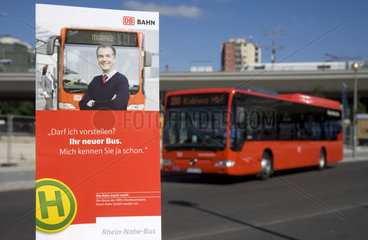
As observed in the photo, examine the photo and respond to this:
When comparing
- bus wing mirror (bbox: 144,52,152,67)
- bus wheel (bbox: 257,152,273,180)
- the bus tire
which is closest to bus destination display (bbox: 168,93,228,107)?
bus wheel (bbox: 257,152,273,180)

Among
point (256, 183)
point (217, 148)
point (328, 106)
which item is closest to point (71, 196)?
point (217, 148)

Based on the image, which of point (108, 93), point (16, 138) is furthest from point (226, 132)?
point (16, 138)

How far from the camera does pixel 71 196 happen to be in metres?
3.89

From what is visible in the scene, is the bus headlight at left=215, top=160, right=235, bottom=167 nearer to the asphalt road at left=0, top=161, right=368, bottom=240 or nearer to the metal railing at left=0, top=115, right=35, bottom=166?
the asphalt road at left=0, top=161, right=368, bottom=240

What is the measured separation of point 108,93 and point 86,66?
32cm

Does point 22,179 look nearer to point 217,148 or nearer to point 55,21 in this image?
point 217,148

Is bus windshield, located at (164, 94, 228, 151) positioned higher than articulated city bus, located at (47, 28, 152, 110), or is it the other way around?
articulated city bus, located at (47, 28, 152, 110)

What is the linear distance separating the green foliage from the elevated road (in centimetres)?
3245

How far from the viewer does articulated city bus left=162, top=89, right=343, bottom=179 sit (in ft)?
42.5

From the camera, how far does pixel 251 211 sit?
28.0ft

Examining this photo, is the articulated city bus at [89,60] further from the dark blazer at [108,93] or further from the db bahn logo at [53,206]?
the db bahn logo at [53,206]

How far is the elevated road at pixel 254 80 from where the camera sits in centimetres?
5066

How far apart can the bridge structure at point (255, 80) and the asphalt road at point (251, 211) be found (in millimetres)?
39048

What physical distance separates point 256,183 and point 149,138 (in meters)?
10.4
